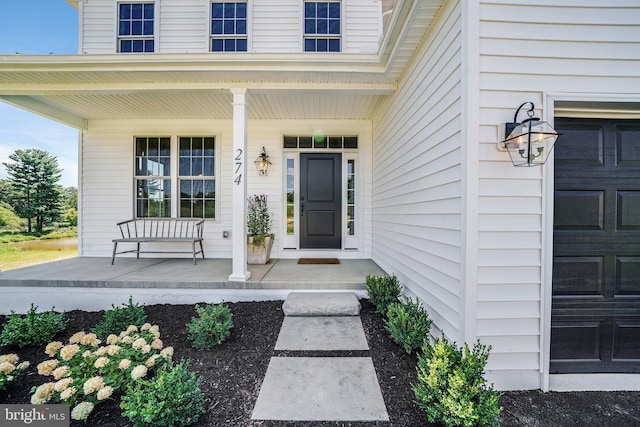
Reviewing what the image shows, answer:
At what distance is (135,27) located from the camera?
15.5 feet

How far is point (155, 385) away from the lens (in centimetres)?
135

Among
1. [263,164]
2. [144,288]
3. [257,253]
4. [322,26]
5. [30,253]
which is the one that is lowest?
[30,253]

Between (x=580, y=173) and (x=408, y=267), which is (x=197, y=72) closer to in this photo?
(x=408, y=267)

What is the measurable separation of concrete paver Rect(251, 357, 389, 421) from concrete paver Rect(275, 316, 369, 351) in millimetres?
144

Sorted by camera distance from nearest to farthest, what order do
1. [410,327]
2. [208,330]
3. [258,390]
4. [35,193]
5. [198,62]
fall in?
1. [258,390]
2. [410,327]
3. [208,330]
4. [198,62]
5. [35,193]

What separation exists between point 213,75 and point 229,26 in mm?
2417

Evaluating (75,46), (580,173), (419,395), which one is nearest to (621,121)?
(580,173)

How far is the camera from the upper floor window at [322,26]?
4.57 metres

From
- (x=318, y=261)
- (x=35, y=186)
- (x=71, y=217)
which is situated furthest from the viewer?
(x=71, y=217)

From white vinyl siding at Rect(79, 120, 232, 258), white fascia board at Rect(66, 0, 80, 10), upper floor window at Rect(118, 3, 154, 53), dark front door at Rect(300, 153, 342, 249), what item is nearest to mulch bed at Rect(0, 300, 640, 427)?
dark front door at Rect(300, 153, 342, 249)

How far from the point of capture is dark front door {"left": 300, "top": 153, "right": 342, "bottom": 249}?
4.68 meters

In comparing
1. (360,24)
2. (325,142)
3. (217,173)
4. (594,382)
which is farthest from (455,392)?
(360,24)

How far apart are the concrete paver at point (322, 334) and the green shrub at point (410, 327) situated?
0.29m

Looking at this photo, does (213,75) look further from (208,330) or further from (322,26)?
(208,330)
